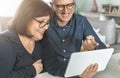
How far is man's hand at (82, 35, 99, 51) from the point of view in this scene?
5.11 feet

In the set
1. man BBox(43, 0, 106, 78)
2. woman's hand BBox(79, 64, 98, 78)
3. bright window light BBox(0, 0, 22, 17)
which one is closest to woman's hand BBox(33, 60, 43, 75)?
man BBox(43, 0, 106, 78)

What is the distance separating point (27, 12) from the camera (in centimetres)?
121

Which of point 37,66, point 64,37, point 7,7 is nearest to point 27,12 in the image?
point 37,66

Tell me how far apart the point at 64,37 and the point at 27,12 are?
496 mm

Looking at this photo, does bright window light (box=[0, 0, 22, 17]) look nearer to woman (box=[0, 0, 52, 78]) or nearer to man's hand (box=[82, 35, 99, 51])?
man's hand (box=[82, 35, 99, 51])

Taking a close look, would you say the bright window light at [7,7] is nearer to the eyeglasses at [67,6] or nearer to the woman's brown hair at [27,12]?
the eyeglasses at [67,6]

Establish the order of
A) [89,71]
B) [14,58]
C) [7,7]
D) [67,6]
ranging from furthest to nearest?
[7,7] → [67,6] → [89,71] → [14,58]

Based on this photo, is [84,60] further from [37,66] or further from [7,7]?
[7,7]

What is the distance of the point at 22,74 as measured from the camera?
124cm

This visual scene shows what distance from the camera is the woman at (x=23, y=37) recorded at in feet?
3.83

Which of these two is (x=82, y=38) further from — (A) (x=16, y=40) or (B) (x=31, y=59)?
(A) (x=16, y=40)

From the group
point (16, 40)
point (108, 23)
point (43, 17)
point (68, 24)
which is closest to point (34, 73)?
point (16, 40)

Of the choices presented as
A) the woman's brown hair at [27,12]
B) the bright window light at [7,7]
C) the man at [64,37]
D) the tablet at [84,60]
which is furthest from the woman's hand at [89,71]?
the bright window light at [7,7]

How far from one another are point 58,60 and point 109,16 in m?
3.16
